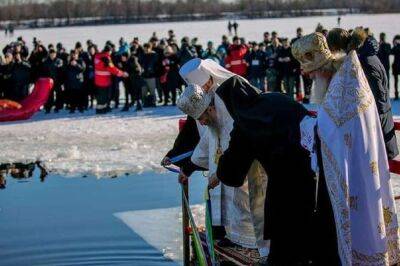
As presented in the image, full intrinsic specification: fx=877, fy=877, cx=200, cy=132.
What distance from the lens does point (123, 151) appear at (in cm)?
1217

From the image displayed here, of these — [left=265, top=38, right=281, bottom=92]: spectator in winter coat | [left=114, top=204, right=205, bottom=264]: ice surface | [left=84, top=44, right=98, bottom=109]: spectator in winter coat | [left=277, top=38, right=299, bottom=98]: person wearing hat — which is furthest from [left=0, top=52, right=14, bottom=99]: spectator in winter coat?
[left=114, top=204, right=205, bottom=264]: ice surface

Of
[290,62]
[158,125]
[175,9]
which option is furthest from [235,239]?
[175,9]

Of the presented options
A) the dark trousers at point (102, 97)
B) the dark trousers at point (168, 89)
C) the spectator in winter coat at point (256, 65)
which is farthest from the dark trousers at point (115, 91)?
the spectator in winter coat at point (256, 65)

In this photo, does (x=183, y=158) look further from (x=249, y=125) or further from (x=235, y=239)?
(x=249, y=125)

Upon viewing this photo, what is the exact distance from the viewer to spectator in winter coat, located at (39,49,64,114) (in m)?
17.3

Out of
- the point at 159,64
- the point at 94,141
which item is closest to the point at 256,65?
the point at 159,64

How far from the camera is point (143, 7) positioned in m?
109

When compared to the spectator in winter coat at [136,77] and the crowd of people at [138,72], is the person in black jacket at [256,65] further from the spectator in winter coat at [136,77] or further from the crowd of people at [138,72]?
the spectator in winter coat at [136,77]

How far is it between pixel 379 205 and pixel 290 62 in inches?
481

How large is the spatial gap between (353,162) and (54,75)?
13.7 m

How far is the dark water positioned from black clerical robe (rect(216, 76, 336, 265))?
2436 mm

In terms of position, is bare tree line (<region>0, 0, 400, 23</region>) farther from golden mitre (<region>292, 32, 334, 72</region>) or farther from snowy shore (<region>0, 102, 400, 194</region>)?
golden mitre (<region>292, 32, 334, 72</region>)

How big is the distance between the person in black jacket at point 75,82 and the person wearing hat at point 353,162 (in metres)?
13.0

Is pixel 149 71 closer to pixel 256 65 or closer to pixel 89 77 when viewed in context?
pixel 89 77
